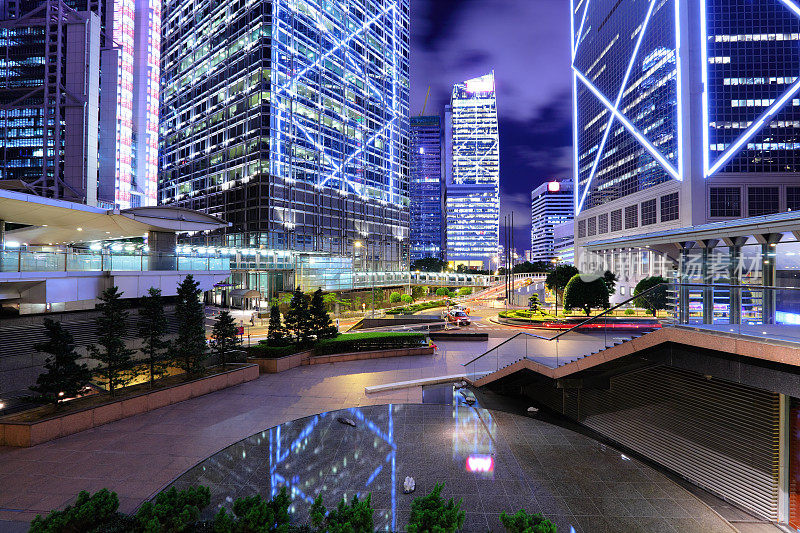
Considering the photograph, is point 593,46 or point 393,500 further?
point 593,46

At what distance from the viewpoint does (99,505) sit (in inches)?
228

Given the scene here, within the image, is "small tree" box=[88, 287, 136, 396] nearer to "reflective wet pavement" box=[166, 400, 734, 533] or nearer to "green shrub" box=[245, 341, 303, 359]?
"reflective wet pavement" box=[166, 400, 734, 533]

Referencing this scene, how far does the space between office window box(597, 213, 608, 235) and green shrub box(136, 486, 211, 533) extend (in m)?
81.2

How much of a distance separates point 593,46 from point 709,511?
9596cm

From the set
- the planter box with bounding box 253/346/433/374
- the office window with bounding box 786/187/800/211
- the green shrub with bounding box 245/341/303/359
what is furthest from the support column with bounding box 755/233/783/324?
the office window with bounding box 786/187/800/211

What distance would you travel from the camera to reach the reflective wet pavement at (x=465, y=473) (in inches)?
278

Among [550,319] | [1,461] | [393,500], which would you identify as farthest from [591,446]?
[550,319]

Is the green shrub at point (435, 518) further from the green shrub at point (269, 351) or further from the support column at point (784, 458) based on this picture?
the green shrub at point (269, 351)

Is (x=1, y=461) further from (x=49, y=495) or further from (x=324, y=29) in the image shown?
(x=324, y=29)

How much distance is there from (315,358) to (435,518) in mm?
14998

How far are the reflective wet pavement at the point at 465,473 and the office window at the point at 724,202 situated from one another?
57088 millimetres

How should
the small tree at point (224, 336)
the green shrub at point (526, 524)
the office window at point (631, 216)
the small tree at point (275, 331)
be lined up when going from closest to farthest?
the green shrub at point (526, 524) < the small tree at point (224, 336) < the small tree at point (275, 331) < the office window at point (631, 216)

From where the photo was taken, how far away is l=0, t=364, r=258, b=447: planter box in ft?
31.9

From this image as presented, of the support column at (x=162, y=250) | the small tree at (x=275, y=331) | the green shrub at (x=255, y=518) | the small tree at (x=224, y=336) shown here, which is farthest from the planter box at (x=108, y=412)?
the green shrub at (x=255, y=518)
